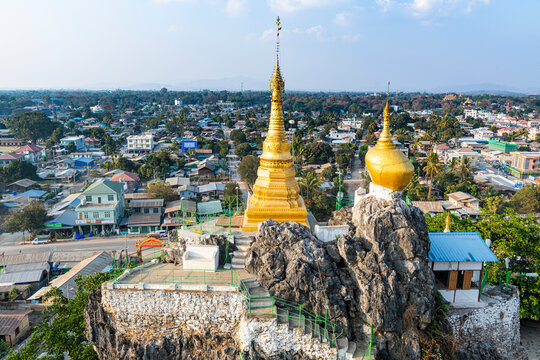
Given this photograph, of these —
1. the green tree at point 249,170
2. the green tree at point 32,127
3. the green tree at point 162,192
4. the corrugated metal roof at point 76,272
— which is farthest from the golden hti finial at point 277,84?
the green tree at point 32,127

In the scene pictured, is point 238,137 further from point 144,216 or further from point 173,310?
point 173,310

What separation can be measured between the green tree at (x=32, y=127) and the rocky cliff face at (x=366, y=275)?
85900 mm

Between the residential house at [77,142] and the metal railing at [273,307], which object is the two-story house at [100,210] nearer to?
the metal railing at [273,307]

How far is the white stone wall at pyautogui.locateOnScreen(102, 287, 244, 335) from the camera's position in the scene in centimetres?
1474

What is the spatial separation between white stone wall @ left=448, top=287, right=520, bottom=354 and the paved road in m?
26.7

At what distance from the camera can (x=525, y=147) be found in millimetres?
77000

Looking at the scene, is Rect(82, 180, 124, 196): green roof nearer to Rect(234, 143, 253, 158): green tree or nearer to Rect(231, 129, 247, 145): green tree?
Rect(234, 143, 253, 158): green tree

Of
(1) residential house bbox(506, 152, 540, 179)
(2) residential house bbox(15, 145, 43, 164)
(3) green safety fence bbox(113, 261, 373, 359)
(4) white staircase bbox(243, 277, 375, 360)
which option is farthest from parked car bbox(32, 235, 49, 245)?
(1) residential house bbox(506, 152, 540, 179)

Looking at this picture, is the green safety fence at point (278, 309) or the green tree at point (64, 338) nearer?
the green safety fence at point (278, 309)

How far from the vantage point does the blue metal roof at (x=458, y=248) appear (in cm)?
1692

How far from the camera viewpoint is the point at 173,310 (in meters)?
15.0

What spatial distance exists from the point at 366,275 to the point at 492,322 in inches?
281

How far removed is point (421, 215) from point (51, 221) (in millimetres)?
34931

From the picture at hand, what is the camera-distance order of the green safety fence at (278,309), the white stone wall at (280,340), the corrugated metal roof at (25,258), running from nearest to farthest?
the white stone wall at (280,340) < the green safety fence at (278,309) < the corrugated metal roof at (25,258)
